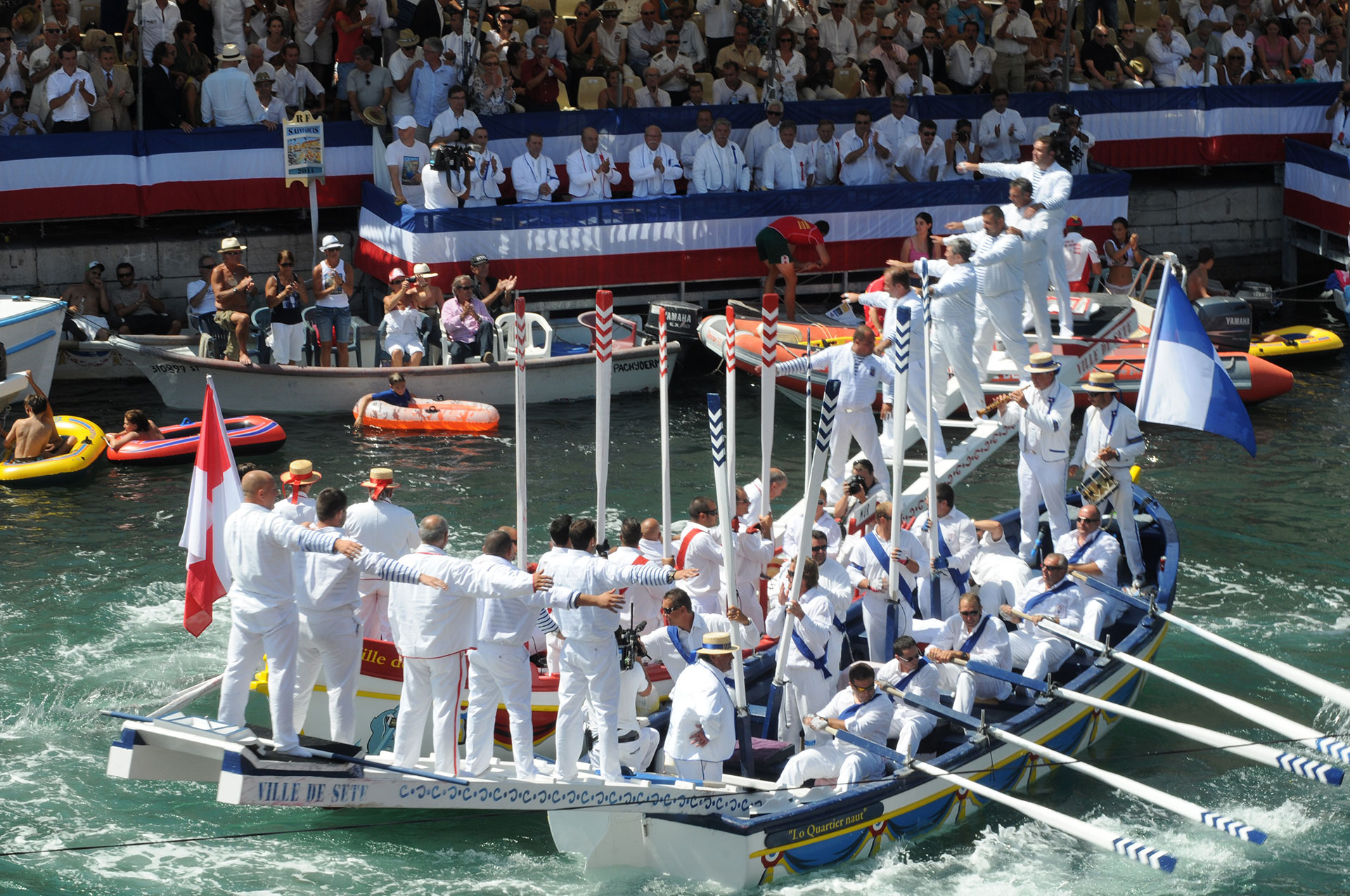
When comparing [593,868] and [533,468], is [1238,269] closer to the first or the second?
[533,468]

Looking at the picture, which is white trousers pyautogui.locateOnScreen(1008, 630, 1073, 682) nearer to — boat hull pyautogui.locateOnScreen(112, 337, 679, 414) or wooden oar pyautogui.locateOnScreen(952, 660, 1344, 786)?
wooden oar pyautogui.locateOnScreen(952, 660, 1344, 786)

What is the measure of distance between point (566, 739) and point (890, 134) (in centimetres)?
1488

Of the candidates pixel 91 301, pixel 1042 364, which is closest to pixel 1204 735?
pixel 1042 364

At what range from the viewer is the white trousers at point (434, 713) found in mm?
9891

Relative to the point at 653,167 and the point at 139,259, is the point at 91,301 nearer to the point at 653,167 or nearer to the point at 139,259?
the point at 139,259

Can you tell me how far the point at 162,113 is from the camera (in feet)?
73.0

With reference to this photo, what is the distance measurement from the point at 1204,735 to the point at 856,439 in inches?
192

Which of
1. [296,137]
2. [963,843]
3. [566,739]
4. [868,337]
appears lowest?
[963,843]

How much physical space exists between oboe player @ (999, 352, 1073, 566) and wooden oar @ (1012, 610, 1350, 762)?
1.72 m

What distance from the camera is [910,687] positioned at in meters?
11.3

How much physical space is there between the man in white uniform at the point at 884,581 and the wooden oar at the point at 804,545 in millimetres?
1062

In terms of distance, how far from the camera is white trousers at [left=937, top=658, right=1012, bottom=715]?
11.5 m

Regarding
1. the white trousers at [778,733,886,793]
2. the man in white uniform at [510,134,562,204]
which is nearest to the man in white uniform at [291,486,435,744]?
the white trousers at [778,733,886,793]

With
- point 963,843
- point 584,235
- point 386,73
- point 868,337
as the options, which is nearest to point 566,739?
point 963,843
